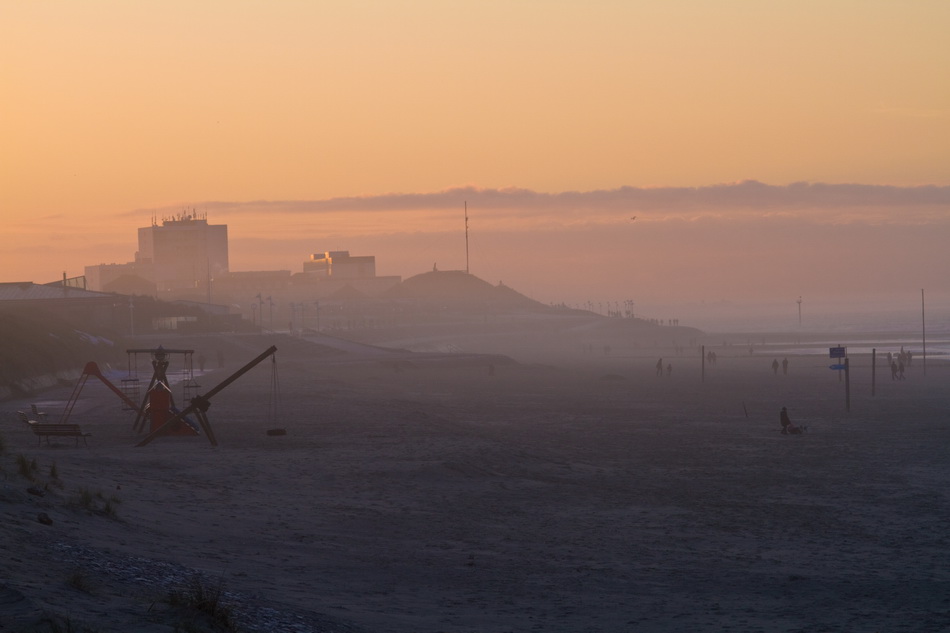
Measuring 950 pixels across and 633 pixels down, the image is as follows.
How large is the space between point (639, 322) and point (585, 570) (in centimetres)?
14355

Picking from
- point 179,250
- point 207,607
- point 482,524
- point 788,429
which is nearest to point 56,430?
point 482,524

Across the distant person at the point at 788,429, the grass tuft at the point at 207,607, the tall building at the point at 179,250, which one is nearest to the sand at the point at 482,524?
the grass tuft at the point at 207,607

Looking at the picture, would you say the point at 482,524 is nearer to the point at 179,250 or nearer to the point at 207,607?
the point at 207,607

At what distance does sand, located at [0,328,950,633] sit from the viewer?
1040 centimetres

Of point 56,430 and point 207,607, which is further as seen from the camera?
point 56,430

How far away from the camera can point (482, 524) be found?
15656 mm

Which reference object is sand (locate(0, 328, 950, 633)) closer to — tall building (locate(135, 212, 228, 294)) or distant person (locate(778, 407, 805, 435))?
distant person (locate(778, 407, 805, 435))

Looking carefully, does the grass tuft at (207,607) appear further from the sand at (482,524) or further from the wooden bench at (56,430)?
the wooden bench at (56,430)

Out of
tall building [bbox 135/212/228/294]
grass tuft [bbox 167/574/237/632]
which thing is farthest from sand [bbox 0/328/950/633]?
tall building [bbox 135/212/228/294]

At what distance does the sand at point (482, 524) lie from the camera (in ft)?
34.1

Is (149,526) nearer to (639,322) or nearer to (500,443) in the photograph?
(500,443)

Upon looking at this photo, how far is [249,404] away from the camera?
33.6m

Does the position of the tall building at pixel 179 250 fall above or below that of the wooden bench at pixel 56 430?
above

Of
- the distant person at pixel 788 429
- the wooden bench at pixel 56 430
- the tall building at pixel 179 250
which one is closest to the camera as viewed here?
the wooden bench at pixel 56 430
